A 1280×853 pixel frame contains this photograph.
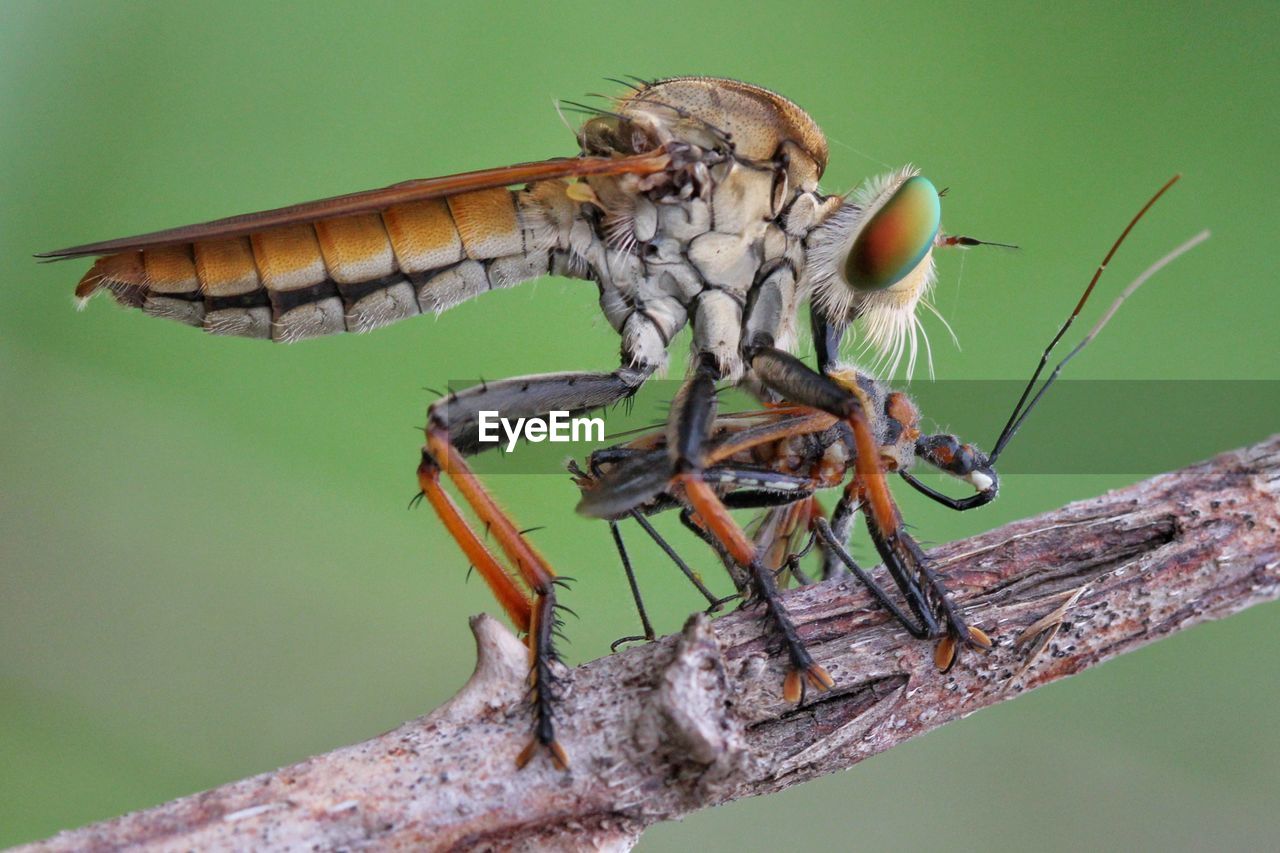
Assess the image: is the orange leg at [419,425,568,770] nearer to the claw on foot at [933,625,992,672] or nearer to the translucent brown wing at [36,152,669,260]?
the translucent brown wing at [36,152,669,260]

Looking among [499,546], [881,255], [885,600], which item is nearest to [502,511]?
[499,546]

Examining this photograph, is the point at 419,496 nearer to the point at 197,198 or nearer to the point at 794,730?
the point at 794,730

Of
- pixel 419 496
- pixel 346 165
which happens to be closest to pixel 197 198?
pixel 346 165

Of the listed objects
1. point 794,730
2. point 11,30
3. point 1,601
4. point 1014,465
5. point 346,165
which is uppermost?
point 11,30

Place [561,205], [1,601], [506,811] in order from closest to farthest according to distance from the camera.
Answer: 1. [506,811]
2. [561,205]
3. [1,601]

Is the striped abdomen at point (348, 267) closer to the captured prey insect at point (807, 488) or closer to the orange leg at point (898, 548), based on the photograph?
the captured prey insect at point (807, 488)

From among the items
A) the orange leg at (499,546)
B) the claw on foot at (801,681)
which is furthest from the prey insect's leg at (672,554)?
the claw on foot at (801,681)

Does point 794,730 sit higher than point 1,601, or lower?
lower

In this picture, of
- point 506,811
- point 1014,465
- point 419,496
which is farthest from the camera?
point 1014,465
